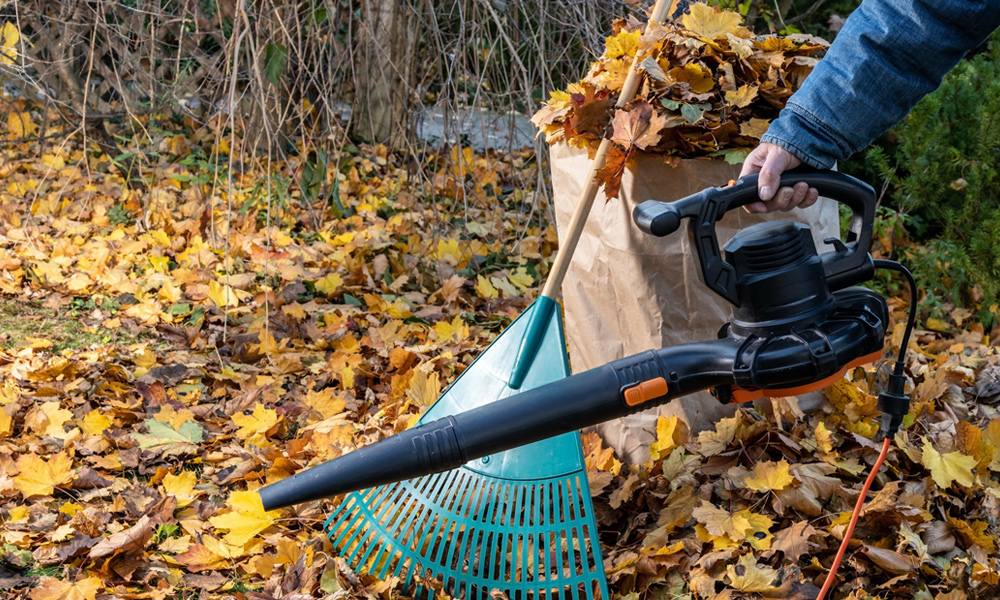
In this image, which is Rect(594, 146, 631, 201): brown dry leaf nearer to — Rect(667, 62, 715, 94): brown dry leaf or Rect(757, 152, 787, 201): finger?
Rect(667, 62, 715, 94): brown dry leaf

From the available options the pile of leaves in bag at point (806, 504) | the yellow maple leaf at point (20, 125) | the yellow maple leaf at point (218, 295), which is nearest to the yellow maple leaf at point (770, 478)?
the pile of leaves in bag at point (806, 504)

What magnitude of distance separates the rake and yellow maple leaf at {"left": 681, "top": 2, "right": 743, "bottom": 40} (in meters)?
0.09

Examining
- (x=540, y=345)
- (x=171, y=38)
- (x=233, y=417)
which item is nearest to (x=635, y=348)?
(x=540, y=345)

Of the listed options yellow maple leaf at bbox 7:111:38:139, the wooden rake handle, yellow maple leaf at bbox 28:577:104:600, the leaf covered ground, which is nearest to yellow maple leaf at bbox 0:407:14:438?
the leaf covered ground

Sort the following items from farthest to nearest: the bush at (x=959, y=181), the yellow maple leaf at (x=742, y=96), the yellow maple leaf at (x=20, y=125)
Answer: the yellow maple leaf at (x=20, y=125) < the bush at (x=959, y=181) < the yellow maple leaf at (x=742, y=96)

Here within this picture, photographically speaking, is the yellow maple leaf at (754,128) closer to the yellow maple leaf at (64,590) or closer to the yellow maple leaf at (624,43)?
the yellow maple leaf at (624,43)

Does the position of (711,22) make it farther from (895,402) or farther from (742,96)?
(895,402)

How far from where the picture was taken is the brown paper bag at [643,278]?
5.07ft

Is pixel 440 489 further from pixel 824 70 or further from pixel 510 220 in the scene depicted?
pixel 510 220

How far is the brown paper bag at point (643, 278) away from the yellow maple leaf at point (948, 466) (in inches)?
14.6

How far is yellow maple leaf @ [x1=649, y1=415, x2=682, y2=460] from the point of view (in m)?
1.62

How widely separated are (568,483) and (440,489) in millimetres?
243

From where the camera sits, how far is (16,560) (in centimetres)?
146

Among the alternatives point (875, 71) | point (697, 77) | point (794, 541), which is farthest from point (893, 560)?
point (697, 77)
